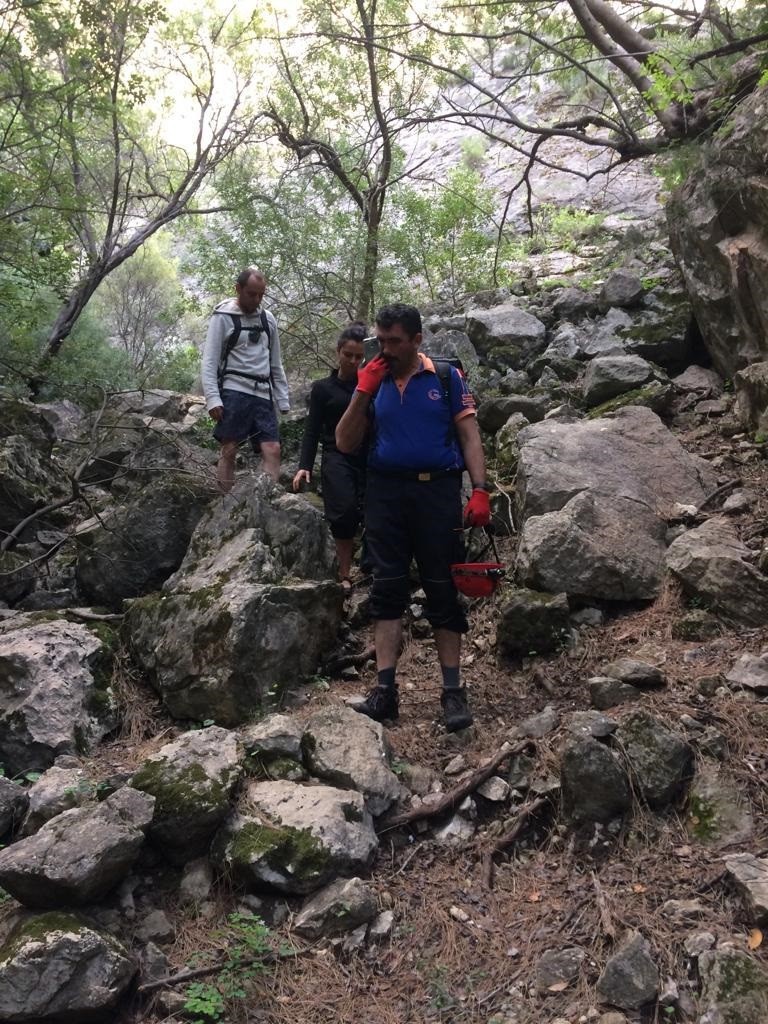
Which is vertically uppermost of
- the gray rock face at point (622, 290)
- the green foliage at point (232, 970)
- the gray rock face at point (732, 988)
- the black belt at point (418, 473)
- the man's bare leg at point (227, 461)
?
the gray rock face at point (622, 290)

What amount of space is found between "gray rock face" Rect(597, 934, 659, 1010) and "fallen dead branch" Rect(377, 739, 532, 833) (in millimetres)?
966

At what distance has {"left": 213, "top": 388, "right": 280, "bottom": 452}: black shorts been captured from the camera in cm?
550

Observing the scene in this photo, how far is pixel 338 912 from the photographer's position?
2.55m

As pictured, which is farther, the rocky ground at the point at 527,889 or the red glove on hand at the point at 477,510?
the red glove on hand at the point at 477,510

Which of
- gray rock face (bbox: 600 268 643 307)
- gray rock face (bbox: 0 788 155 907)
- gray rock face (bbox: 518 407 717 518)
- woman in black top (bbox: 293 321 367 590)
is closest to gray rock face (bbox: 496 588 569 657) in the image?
gray rock face (bbox: 518 407 717 518)

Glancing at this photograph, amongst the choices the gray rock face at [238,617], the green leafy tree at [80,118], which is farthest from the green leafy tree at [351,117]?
the gray rock face at [238,617]

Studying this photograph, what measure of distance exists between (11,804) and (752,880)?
108 inches

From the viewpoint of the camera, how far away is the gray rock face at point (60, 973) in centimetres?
213

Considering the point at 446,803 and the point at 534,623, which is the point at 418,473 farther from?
the point at 446,803

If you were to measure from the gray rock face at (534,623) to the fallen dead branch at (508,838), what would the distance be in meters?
1.20

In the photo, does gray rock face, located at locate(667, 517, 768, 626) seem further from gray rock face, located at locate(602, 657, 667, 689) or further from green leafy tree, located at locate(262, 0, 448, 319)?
green leafy tree, located at locate(262, 0, 448, 319)

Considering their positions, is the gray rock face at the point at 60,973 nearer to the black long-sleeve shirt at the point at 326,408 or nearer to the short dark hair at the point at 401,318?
the short dark hair at the point at 401,318

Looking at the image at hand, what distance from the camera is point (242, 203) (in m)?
11.5

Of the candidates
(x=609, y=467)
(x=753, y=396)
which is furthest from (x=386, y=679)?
(x=753, y=396)
